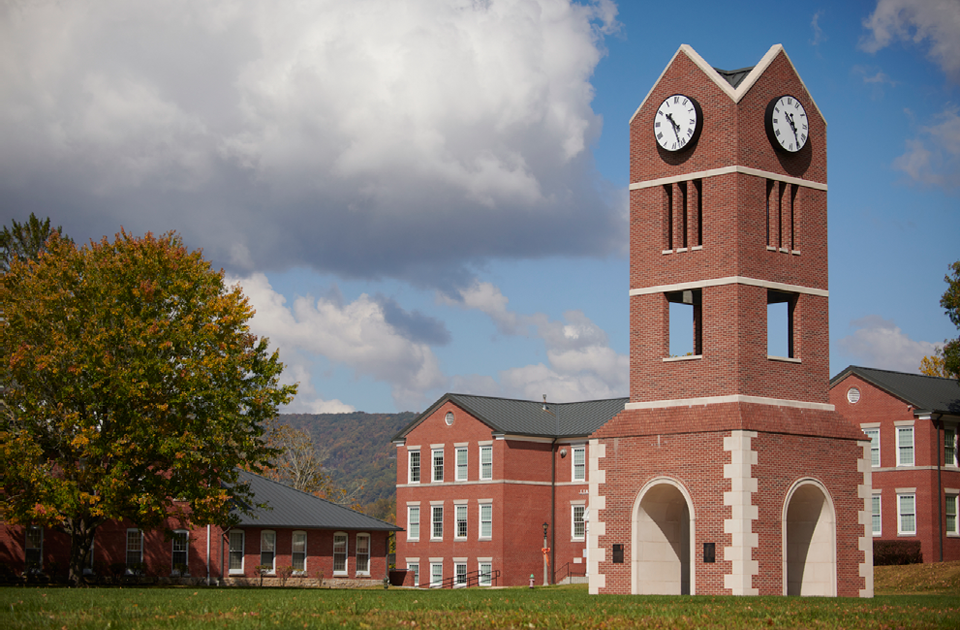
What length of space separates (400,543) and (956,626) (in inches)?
2062

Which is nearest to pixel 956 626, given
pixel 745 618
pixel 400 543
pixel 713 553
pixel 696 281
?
pixel 745 618

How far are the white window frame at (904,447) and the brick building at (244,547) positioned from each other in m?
27.5

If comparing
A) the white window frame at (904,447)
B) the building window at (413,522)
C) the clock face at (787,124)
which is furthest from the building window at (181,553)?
the white window frame at (904,447)

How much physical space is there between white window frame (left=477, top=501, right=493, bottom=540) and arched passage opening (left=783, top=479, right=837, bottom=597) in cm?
3241

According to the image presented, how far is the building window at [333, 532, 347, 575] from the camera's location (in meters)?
57.6

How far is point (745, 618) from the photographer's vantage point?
18.9 metres

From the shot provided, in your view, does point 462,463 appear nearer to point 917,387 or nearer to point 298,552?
point 298,552

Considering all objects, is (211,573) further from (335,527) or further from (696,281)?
(696,281)

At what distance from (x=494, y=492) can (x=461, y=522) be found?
3368 mm

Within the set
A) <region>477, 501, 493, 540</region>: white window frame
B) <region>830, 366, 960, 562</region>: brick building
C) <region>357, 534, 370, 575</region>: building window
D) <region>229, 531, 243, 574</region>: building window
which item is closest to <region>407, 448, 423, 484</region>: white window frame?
<region>477, 501, 493, 540</region>: white window frame

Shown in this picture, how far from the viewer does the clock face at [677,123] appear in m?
32.9

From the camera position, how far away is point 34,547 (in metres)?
49.8

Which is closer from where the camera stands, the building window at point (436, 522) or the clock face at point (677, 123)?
the clock face at point (677, 123)

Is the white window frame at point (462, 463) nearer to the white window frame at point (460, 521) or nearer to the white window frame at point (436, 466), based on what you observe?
the white window frame at point (436, 466)
